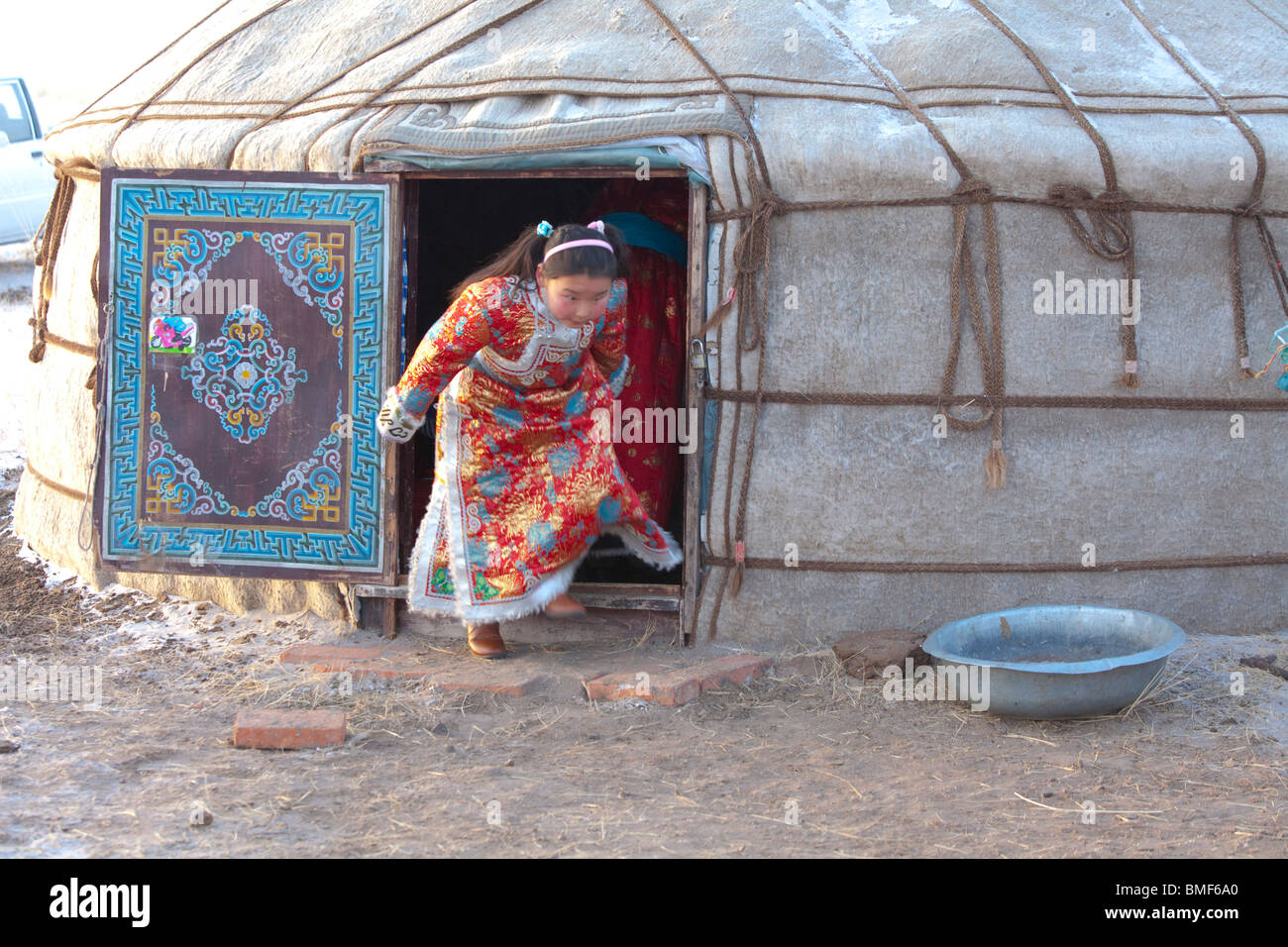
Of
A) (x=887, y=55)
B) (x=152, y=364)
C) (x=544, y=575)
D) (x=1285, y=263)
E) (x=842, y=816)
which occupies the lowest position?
(x=842, y=816)

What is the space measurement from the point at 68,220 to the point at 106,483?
1296 millimetres

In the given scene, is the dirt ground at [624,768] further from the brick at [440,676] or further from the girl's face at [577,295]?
the girl's face at [577,295]

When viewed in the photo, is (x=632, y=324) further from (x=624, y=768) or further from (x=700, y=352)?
(x=624, y=768)

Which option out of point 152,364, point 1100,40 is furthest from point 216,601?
point 1100,40

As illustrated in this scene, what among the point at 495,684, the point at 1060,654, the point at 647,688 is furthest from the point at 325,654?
the point at 1060,654

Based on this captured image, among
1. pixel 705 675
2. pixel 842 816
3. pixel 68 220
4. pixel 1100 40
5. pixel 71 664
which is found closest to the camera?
pixel 842 816

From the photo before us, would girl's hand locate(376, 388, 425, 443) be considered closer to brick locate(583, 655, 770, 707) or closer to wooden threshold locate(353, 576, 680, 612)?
wooden threshold locate(353, 576, 680, 612)

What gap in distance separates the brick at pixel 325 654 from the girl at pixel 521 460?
0.20 meters

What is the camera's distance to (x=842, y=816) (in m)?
2.85

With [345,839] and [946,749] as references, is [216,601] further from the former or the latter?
[946,749]

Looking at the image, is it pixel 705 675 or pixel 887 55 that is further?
pixel 887 55

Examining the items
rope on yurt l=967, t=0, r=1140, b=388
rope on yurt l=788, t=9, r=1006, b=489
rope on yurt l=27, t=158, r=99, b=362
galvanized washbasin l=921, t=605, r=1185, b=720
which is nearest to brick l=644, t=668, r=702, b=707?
galvanized washbasin l=921, t=605, r=1185, b=720

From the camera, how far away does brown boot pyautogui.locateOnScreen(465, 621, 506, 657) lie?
3.91 meters

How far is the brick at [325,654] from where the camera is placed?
12.7ft
